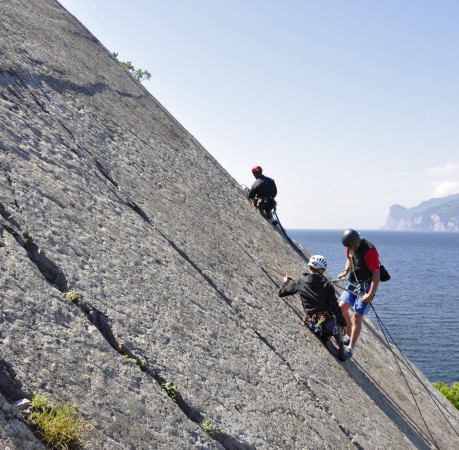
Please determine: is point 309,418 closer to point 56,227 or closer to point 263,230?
point 56,227

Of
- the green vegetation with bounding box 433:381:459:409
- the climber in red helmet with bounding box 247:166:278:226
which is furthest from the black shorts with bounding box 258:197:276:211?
the green vegetation with bounding box 433:381:459:409

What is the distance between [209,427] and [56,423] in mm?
1577

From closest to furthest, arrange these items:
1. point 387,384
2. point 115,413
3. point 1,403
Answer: point 1,403
point 115,413
point 387,384

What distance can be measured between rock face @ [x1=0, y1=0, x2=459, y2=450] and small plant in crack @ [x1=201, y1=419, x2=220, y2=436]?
0.22ft

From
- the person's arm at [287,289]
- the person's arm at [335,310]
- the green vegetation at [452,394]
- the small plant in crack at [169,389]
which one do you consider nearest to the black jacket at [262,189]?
the person's arm at [287,289]

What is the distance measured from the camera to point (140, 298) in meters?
5.41

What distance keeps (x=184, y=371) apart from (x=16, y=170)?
2896 millimetres

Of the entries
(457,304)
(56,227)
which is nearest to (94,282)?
(56,227)

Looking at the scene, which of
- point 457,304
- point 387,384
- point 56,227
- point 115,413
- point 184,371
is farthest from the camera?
point 457,304

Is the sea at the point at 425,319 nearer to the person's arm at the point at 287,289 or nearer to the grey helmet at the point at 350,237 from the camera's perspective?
the grey helmet at the point at 350,237

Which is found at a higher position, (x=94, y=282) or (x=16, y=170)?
(x=16, y=170)

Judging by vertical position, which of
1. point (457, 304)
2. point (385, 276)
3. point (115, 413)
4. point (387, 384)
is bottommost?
point (115, 413)

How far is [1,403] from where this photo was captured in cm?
333

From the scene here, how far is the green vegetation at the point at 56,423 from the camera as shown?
132 inches
